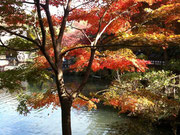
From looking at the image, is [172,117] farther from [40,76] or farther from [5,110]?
[5,110]

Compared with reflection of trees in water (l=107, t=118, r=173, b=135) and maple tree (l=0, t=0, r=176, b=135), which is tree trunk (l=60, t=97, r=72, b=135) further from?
reflection of trees in water (l=107, t=118, r=173, b=135)

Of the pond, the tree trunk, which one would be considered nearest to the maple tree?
the tree trunk

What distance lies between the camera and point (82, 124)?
7855 mm

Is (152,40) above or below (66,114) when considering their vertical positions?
above

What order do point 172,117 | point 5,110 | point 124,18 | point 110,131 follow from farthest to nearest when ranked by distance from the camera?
1. point 5,110
2. point 110,131
3. point 172,117
4. point 124,18

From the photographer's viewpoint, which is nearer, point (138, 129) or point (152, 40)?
point (152, 40)

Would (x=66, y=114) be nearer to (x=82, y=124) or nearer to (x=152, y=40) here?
(x=152, y=40)

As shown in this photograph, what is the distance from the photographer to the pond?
22.9 ft

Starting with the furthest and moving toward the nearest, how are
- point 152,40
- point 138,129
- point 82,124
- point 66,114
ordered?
point 82,124 → point 138,129 → point 66,114 → point 152,40

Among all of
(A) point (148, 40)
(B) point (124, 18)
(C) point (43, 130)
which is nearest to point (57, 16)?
(B) point (124, 18)

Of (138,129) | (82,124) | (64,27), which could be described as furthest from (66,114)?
(82,124)

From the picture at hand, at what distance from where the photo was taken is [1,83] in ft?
13.8

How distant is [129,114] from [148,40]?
17.1 feet

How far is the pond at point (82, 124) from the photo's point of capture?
274 inches
